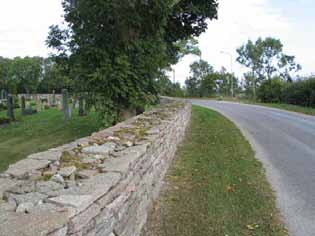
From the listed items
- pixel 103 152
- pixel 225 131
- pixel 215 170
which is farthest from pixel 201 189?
pixel 225 131

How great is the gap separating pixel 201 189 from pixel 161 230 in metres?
1.50

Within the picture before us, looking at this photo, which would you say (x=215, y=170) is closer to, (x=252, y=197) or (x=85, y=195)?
(x=252, y=197)

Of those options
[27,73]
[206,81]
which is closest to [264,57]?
[206,81]

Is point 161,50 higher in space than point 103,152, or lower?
higher

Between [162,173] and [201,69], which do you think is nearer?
[162,173]

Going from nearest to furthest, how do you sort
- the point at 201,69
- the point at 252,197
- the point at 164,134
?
1. the point at 252,197
2. the point at 164,134
3. the point at 201,69

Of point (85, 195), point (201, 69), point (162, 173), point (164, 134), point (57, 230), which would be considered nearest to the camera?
point (57, 230)

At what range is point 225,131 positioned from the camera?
37.7ft

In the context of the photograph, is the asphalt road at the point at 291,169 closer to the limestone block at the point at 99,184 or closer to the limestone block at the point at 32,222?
the limestone block at the point at 99,184

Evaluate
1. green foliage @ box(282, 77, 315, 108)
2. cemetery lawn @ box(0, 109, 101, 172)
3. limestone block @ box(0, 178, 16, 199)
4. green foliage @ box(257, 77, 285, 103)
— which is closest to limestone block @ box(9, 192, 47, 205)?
limestone block @ box(0, 178, 16, 199)

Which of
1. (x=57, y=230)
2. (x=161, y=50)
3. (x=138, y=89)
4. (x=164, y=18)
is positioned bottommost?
(x=57, y=230)

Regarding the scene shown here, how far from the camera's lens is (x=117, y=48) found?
9648 millimetres

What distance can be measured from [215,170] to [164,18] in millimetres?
5107

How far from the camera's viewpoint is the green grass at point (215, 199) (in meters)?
3.77
